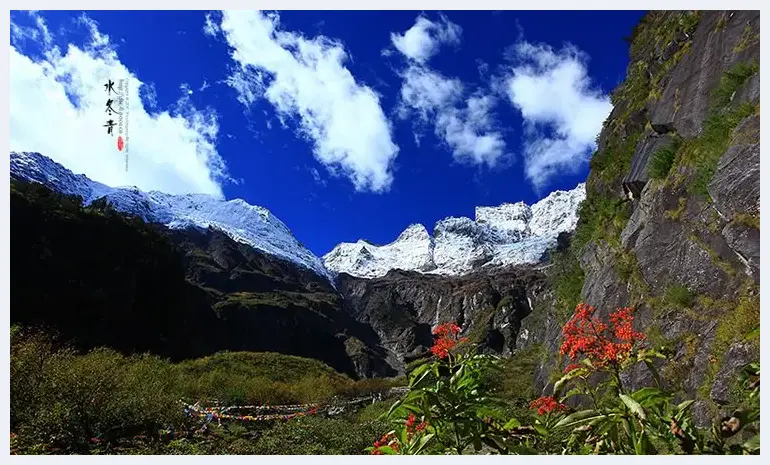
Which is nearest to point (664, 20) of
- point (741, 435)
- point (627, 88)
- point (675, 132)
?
point (627, 88)

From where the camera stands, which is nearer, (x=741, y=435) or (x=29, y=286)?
(x=741, y=435)

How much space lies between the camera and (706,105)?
39.0ft

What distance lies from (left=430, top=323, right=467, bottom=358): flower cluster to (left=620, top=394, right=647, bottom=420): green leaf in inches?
56.1

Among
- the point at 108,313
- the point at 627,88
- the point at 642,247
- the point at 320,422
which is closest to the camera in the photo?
the point at 642,247

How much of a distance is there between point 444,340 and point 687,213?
26.7 feet

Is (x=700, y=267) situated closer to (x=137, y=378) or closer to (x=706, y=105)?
(x=706, y=105)

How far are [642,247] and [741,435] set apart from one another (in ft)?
24.5

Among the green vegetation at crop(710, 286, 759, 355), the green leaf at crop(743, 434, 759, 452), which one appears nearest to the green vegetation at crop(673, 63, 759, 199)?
the green vegetation at crop(710, 286, 759, 355)

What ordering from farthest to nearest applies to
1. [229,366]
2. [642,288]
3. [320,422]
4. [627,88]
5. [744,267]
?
[229,366] → [627,88] → [320,422] → [642,288] → [744,267]

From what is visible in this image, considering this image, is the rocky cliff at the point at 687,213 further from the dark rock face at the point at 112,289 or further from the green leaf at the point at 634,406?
the dark rock face at the point at 112,289

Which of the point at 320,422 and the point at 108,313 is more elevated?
the point at 108,313

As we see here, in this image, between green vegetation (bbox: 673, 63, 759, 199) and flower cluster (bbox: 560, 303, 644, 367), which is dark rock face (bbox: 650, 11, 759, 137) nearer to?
green vegetation (bbox: 673, 63, 759, 199)

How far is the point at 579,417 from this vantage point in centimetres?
376

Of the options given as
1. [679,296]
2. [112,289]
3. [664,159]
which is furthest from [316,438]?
[112,289]
